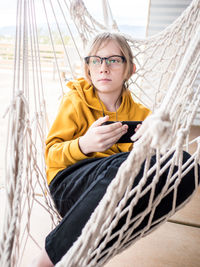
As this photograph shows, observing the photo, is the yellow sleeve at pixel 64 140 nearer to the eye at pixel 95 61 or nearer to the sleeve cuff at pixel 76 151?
the sleeve cuff at pixel 76 151

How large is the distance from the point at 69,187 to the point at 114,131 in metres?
0.20

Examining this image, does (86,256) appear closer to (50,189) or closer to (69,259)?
(69,259)

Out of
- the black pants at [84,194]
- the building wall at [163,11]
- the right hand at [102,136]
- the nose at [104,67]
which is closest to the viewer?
the black pants at [84,194]

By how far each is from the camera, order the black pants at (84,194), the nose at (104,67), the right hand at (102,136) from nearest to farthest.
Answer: the black pants at (84,194)
the right hand at (102,136)
the nose at (104,67)

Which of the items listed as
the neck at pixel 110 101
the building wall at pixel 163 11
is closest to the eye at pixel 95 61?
the neck at pixel 110 101

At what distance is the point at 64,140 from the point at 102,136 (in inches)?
7.8

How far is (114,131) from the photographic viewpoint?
2.28 ft

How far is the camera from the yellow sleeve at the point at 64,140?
0.75 meters

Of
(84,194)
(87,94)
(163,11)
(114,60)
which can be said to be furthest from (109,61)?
(163,11)

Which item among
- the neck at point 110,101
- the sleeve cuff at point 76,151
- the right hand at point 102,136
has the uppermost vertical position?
the neck at point 110,101

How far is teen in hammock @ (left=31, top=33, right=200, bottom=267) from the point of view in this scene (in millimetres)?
588

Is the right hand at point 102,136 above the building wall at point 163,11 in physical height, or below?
below

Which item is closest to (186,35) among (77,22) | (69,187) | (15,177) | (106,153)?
(77,22)

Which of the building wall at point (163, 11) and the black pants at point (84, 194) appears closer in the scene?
the black pants at point (84, 194)
